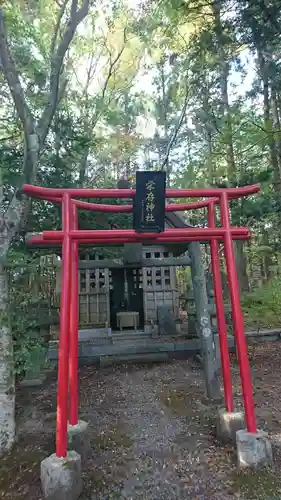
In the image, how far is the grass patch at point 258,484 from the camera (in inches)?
113

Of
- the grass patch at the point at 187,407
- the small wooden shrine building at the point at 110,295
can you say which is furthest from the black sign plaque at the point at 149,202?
the small wooden shrine building at the point at 110,295

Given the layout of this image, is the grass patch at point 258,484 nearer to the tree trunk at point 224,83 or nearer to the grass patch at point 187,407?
the grass patch at point 187,407

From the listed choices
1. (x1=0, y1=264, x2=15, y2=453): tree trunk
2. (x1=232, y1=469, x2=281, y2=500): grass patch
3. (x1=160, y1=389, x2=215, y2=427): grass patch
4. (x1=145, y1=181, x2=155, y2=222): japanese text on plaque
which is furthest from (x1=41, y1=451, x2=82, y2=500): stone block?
(x1=145, y1=181, x2=155, y2=222): japanese text on plaque

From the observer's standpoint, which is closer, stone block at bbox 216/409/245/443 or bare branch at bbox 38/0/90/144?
stone block at bbox 216/409/245/443

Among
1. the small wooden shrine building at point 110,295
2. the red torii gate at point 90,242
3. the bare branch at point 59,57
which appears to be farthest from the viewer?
the small wooden shrine building at point 110,295

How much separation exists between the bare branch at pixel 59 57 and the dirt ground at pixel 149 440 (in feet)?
12.8

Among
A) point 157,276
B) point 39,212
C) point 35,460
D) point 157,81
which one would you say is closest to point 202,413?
point 35,460

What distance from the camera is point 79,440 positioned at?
3584mm

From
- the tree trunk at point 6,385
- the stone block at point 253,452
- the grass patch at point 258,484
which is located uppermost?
the tree trunk at point 6,385

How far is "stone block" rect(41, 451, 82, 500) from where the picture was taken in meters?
2.85

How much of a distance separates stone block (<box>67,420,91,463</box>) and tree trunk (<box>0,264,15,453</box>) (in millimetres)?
648

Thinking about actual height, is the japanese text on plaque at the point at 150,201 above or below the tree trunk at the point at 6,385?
above

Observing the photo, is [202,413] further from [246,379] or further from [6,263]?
[6,263]

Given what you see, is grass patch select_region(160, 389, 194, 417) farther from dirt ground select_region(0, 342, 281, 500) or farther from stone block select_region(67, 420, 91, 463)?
stone block select_region(67, 420, 91, 463)
